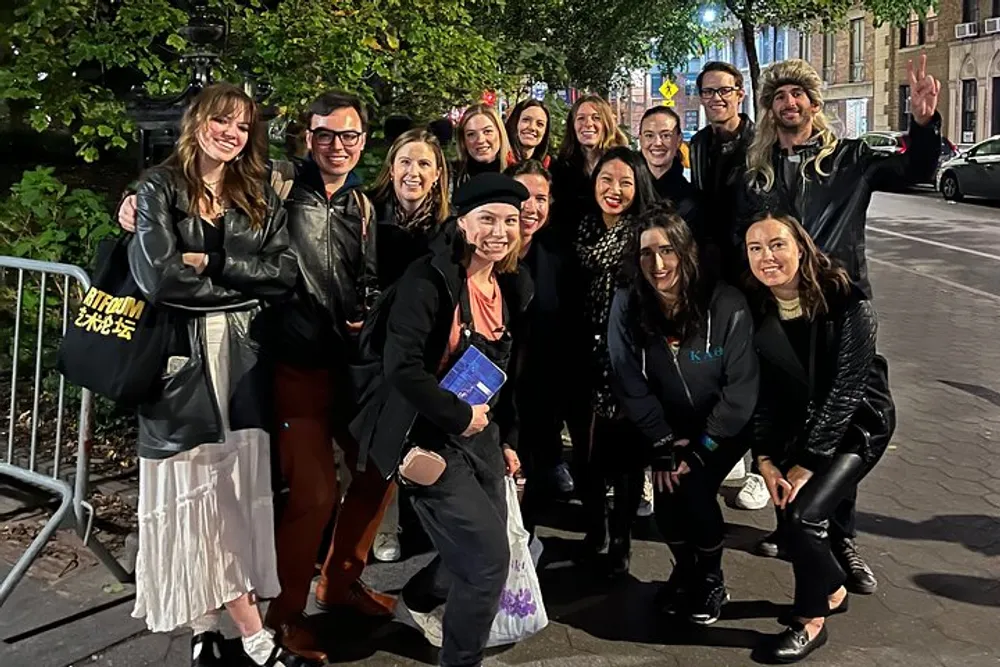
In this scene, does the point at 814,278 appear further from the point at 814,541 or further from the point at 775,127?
the point at 775,127

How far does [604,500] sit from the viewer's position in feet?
14.8

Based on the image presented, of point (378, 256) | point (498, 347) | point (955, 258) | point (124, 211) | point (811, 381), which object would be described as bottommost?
point (955, 258)

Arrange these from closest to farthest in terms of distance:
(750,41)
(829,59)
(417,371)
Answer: (417,371), (750,41), (829,59)

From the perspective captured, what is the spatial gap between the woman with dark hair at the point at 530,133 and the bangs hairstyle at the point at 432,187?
1271mm

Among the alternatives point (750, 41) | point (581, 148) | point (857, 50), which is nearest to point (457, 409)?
point (581, 148)

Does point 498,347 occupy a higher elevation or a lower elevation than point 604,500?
higher

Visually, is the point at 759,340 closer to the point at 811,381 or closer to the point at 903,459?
the point at 811,381

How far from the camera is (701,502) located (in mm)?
3842

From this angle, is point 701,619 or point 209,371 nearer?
point 209,371

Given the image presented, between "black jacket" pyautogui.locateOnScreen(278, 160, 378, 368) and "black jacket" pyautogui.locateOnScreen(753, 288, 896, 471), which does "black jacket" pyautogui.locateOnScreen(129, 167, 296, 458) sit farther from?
"black jacket" pyautogui.locateOnScreen(753, 288, 896, 471)

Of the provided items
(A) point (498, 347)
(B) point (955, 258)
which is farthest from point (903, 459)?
(B) point (955, 258)

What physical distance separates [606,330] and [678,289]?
620 mm

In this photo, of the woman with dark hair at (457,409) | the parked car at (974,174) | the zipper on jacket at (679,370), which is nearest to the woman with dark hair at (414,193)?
the woman with dark hair at (457,409)

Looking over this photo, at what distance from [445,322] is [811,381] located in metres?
1.46
